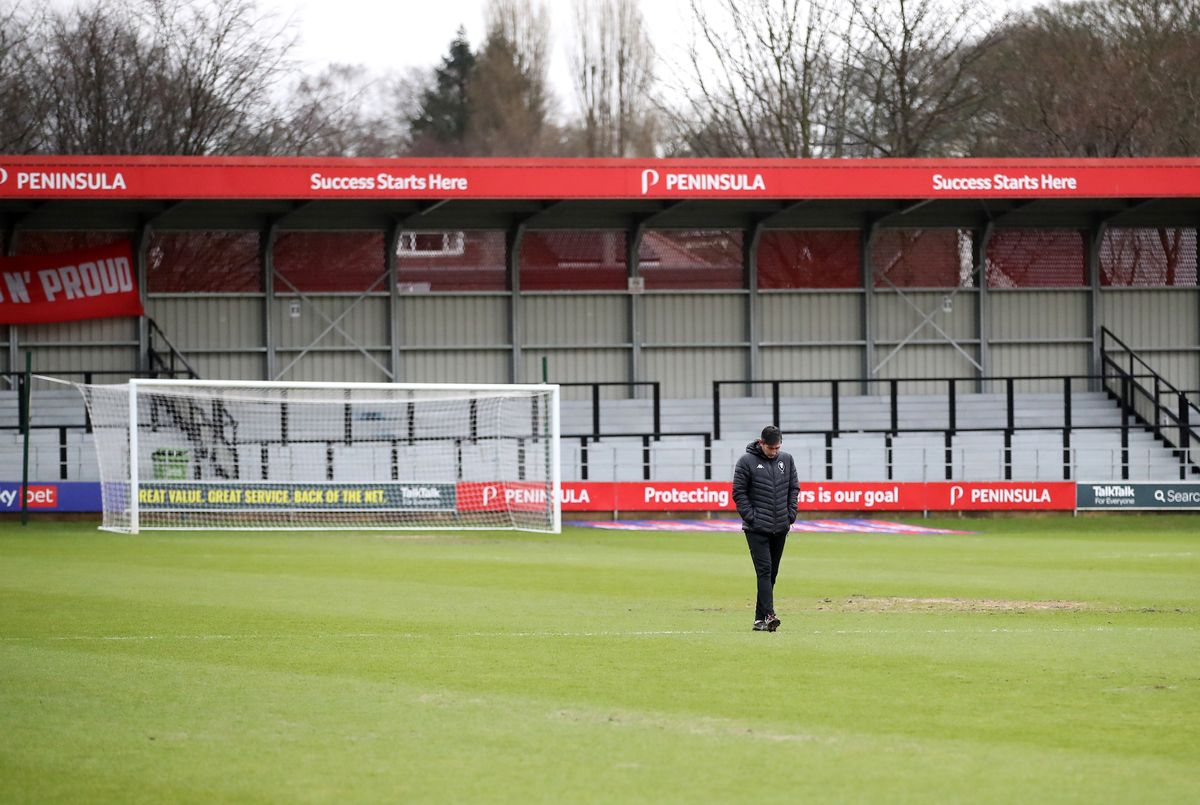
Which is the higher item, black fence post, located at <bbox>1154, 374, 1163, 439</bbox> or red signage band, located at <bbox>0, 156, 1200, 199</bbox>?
red signage band, located at <bbox>0, 156, 1200, 199</bbox>

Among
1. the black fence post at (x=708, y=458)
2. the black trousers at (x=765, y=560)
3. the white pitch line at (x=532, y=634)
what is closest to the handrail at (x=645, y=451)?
the black fence post at (x=708, y=458)

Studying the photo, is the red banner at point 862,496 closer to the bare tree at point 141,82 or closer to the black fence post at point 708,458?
the black fence post at point 708,458

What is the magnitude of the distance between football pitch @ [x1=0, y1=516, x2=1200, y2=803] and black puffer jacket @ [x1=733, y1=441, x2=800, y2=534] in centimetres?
93

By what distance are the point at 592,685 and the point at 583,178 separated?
25721mm

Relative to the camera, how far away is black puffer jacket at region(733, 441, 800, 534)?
13188 millimetres

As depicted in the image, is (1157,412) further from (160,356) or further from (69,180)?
(69,180)

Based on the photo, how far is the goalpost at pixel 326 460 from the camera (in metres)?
29.4

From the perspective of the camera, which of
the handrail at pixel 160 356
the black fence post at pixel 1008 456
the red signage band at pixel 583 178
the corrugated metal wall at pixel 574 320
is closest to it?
the red signage band at pixel 583 178

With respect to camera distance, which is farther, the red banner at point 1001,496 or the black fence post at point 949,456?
the black fence post at point 949,456

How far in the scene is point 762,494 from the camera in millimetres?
13203

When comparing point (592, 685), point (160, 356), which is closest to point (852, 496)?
point (160, 356)

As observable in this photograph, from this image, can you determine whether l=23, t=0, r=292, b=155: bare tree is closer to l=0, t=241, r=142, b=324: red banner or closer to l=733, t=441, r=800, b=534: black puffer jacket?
l=0, t=241, r=142, b=324: red banner

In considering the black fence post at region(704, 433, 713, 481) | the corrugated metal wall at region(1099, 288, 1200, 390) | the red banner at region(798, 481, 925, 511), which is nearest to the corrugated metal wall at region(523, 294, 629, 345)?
the black fence post at region(704, 433, 713, 481)

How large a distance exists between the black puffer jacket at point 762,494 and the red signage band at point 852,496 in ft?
63.1
